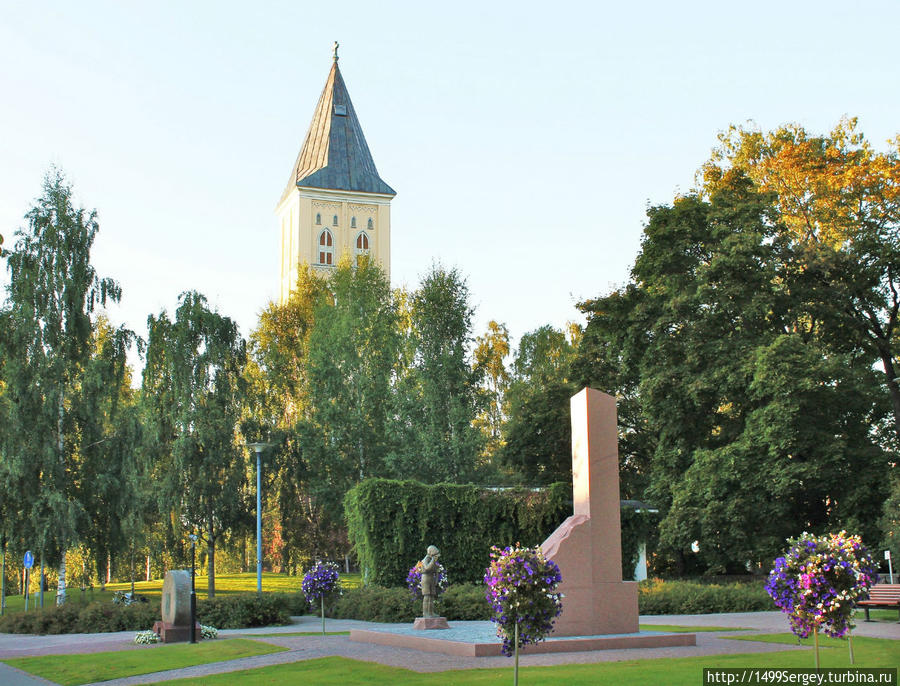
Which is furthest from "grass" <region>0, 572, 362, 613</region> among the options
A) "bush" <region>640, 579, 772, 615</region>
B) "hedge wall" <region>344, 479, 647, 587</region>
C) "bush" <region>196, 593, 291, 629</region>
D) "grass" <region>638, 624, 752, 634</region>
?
"grass" <region>638, 624, 752, 634</region>

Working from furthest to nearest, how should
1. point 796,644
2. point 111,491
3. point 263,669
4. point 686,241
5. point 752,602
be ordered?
point 686,241
point 111,491
point 752,602
point 796,644
point 263,669

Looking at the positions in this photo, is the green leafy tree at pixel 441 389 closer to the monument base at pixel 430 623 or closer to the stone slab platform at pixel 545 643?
the monument base at pixel 430 623

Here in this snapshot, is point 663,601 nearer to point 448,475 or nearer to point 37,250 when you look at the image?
point 448,475

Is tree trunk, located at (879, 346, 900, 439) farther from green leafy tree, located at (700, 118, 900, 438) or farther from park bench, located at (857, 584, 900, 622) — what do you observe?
park bench, located at (857, 584, 900, 622)

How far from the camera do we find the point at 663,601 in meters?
25.1

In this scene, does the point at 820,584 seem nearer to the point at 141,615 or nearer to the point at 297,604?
the point at 141,615

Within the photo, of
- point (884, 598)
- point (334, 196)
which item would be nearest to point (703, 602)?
point (884, 598)

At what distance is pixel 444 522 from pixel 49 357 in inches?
552

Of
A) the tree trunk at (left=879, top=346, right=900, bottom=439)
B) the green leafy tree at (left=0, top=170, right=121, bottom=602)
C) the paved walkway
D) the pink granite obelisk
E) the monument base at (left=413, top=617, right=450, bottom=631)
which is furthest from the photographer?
the tree trunk at (left=879, top=346, right=900, bottom=439)

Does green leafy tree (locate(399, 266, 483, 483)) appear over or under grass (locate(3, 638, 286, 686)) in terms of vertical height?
over

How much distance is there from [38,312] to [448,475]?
16631mm

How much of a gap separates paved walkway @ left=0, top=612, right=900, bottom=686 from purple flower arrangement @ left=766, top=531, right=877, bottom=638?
Answer: 11.2 ft

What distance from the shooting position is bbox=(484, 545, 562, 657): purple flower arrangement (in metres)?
10.6

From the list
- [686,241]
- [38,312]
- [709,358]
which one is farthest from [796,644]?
[38,312]
